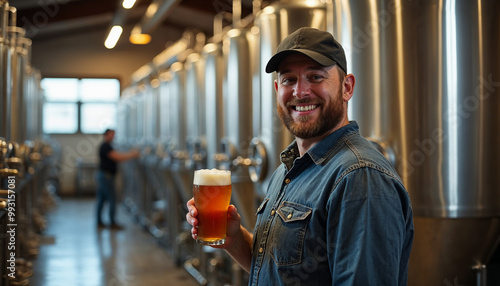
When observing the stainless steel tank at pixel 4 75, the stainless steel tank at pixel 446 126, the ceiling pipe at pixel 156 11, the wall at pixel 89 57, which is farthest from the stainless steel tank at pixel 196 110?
the wall at pixel 89 57

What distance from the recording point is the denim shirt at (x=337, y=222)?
126 cm

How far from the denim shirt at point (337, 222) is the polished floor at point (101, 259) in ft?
12.2

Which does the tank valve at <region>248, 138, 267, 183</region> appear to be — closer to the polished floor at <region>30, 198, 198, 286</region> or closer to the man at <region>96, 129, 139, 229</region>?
the polished floor at <region>30, 198, 198, 286</region>

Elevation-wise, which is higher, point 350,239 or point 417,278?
point 350,239

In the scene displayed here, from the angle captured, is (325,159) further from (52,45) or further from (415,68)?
(52,45)

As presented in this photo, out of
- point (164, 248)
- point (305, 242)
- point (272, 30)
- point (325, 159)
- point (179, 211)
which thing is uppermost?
point (272, 30)

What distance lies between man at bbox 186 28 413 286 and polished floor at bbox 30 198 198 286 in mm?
3729

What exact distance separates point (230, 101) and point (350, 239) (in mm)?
2751

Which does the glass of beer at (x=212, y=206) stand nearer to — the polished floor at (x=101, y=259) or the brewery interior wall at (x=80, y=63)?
the polished floor at (x=101, y=259)

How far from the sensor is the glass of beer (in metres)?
1.65

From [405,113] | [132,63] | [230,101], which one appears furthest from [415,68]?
[132,63]

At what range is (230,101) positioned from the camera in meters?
3.96

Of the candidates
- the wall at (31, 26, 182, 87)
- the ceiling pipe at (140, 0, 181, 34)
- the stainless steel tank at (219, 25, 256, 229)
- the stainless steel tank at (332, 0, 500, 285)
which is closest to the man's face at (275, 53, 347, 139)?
the stainless steel tank at (332, 0, 500, 285)

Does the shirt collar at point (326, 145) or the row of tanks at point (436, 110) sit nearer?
the shirt collar at point (326, 145)
